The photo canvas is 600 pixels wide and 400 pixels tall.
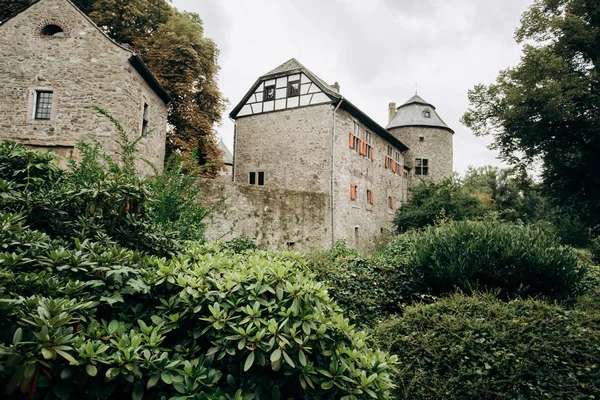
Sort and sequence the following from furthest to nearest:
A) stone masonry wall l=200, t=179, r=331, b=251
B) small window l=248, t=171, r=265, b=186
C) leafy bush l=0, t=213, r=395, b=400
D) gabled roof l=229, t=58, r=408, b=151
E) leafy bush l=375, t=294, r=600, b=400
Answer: small window l=248, t=171, r=265, b=186
gabled roof l=229, t=58, r=408, b=151
stone masonry wall l=200, t=179, r=331, b=251
leafy bush l=375, t=294, r=600, b=400
leafy bush l=0, t=213, r=395, b=400

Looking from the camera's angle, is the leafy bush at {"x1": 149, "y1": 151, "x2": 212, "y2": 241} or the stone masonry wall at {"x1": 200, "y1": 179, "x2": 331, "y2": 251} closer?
the leafy bush at {"x1": 149, "y1": 151, "x2": 212, "y2": 241}

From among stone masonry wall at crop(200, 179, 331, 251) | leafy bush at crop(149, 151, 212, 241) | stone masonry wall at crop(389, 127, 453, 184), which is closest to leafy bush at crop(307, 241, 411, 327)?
leafy bush at crop(149, 151, 212, 241)

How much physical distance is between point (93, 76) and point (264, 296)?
12.2 meters

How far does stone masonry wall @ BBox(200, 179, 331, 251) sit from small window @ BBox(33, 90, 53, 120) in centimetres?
522

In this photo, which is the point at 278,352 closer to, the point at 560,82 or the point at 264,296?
the point at 264,296

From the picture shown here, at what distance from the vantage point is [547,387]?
445 cm

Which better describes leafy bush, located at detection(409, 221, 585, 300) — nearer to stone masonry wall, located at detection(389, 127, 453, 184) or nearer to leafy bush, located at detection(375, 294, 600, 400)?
leafy bush, located at detection(375, 294, 600, 400)

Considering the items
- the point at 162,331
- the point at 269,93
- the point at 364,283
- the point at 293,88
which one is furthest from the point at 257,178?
the point at 162,331

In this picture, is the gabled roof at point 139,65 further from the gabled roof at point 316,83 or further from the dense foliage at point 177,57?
the gabled roof at point 316,83

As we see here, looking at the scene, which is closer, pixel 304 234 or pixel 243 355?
pixel 243 355

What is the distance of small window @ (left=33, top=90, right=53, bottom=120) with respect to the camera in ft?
38.5

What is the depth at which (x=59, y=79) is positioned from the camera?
1184cm

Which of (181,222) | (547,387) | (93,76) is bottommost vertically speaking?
(547,387)

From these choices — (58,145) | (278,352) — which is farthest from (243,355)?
(58,145)
